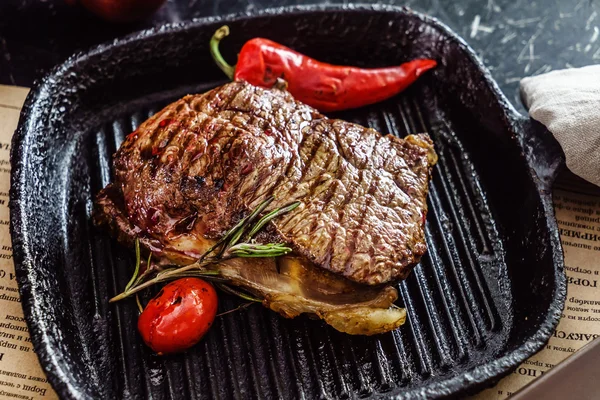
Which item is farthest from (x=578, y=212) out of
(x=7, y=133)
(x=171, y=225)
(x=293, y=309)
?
(x=7, y=133)

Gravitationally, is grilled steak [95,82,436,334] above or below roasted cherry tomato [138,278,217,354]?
above

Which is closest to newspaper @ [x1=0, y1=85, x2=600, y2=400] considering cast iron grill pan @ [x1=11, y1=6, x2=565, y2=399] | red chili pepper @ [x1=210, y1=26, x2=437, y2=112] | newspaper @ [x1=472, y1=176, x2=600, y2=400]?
newspaper @ [x1=472, y1=176, x2=600, y2=400]

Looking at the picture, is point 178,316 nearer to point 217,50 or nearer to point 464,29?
point 217,50

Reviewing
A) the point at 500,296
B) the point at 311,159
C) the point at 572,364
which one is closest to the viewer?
the point at 572,364

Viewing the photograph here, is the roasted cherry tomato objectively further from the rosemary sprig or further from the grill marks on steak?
the grill marks on steak

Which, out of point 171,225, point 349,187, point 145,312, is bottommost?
point 145,312

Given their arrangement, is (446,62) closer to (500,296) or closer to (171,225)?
(500,296)
